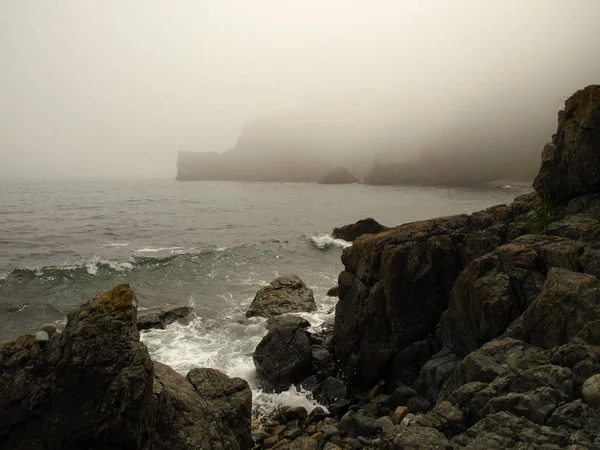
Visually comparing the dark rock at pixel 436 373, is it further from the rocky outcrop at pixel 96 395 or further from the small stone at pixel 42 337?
the small stone at pixel 42 337

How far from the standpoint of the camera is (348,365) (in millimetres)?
14594

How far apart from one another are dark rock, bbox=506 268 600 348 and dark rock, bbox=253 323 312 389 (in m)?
8.46

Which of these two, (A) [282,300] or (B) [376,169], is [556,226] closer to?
(A) [282,300]

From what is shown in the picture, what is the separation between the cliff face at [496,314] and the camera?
20.6ft

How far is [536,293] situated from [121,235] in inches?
1640

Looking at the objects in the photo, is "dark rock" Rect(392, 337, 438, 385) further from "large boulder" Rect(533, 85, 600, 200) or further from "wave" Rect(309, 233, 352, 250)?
"wave" Rect(309, 233, 352, 250)

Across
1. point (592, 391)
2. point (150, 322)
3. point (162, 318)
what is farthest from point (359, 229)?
point (592, 391)

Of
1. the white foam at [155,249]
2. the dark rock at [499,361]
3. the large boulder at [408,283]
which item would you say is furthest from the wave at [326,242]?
the dark rock at [499,361]

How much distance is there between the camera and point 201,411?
9055mm

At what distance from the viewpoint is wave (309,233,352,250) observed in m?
38.0

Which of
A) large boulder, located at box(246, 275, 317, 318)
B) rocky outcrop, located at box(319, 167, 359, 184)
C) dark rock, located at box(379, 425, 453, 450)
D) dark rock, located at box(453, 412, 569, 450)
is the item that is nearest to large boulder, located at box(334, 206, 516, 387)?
dark rock, located at box(379, 425, 453, 450)

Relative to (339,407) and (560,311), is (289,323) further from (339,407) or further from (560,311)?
(560,311)

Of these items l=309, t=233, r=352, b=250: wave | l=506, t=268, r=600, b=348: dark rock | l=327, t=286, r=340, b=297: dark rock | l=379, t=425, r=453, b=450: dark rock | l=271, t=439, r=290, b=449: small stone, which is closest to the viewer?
l=379, t=425, r=453, b=450: dark rock

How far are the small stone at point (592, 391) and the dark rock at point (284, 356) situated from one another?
10335mm
